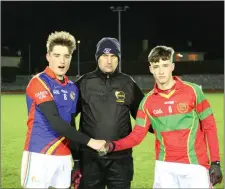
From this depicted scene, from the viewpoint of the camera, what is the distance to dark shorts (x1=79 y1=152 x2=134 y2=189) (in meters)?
4.61

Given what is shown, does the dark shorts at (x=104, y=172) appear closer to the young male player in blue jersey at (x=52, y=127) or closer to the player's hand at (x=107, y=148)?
the player's hand at (x=107, y=148)

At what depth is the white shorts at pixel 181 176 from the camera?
12.4ft

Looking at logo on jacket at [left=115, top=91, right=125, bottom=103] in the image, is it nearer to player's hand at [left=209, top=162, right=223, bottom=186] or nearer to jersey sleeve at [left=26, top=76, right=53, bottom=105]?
jersey sleeve at [left=26, top=76, right=53, bottom=105]

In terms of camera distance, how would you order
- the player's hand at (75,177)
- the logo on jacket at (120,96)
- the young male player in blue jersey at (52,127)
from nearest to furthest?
the young male player in blue jersey at (52,127) → the player's hand at (75,177) → the logo on jacket at (120,96)

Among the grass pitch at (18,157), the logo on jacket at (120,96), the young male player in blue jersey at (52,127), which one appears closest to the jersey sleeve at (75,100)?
the young male player in blue jersey at (52,127)

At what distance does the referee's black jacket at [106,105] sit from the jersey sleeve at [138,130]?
0.73 ft

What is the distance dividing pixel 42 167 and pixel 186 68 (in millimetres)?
49389

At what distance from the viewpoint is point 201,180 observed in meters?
3.79

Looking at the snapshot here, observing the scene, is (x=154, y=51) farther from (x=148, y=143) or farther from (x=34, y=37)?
(x=34, y=37)

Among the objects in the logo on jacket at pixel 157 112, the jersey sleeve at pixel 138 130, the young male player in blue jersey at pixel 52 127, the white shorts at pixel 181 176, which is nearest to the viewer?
the white shorts at pixel 181 176

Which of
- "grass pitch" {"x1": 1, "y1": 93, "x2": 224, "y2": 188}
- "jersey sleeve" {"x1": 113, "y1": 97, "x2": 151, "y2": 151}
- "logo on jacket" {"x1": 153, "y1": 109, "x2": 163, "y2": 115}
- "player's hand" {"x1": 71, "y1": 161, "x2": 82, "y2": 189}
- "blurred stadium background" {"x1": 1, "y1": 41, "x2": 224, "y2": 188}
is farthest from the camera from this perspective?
"blurred stadium background" {"x1": 1, "y1": 41, "x2": 224, "y2": 188}

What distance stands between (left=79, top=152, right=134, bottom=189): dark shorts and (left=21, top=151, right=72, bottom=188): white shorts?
647mm

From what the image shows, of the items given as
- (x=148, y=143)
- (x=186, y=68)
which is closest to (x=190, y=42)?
(x=186, y=68)

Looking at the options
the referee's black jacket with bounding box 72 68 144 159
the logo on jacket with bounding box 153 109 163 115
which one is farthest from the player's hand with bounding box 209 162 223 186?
the referee's black jacket with bounding box 72 68 144 159
